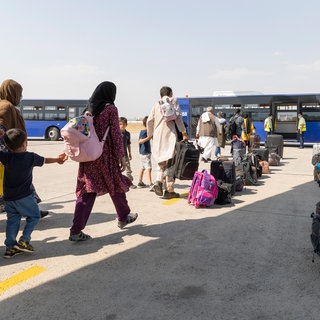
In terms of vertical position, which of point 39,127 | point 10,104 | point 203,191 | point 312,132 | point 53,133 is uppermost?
point 10,104

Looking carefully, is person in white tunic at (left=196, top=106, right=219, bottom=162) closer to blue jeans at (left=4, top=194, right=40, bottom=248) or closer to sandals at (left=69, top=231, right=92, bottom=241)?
sandals at (left=69, top=231, right=92, bottom=241)

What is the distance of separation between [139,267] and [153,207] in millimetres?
2256

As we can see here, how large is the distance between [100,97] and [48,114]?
21.9 meters

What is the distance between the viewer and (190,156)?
235 inches

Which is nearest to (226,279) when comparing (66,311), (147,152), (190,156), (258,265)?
(258,265)

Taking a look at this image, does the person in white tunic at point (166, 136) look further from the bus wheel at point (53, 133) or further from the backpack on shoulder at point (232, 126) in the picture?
the bus wheel at point (53, 133)

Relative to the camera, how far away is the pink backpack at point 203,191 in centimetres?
536

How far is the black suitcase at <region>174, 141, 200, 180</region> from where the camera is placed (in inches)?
232

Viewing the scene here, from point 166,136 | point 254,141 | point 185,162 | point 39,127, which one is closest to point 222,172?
point 185,162

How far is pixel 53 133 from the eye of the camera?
80.2ft

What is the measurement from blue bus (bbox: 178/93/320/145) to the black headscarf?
16.4 m

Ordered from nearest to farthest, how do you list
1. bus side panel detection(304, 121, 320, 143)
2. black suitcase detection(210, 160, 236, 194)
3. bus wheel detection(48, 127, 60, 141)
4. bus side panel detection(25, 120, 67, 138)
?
black suitcase detection(210, 160, 236, 194) → bus side panel detection(304, 121, 320, 143) → bus wheel detection(48, 127, 60, 141) → bus side panel detection(25, 120, 67, 138)

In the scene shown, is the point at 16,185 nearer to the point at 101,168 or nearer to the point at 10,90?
the point at 101,168

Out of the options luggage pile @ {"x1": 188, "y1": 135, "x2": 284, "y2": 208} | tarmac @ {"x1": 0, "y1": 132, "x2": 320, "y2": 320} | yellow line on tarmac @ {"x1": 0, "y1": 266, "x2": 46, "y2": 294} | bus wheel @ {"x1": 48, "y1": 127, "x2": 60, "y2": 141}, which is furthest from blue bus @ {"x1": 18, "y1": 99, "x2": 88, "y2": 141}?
yellow line on tarmac @ {"x1": 0, "y1": 266, "x2": 46, "y2": 294}
